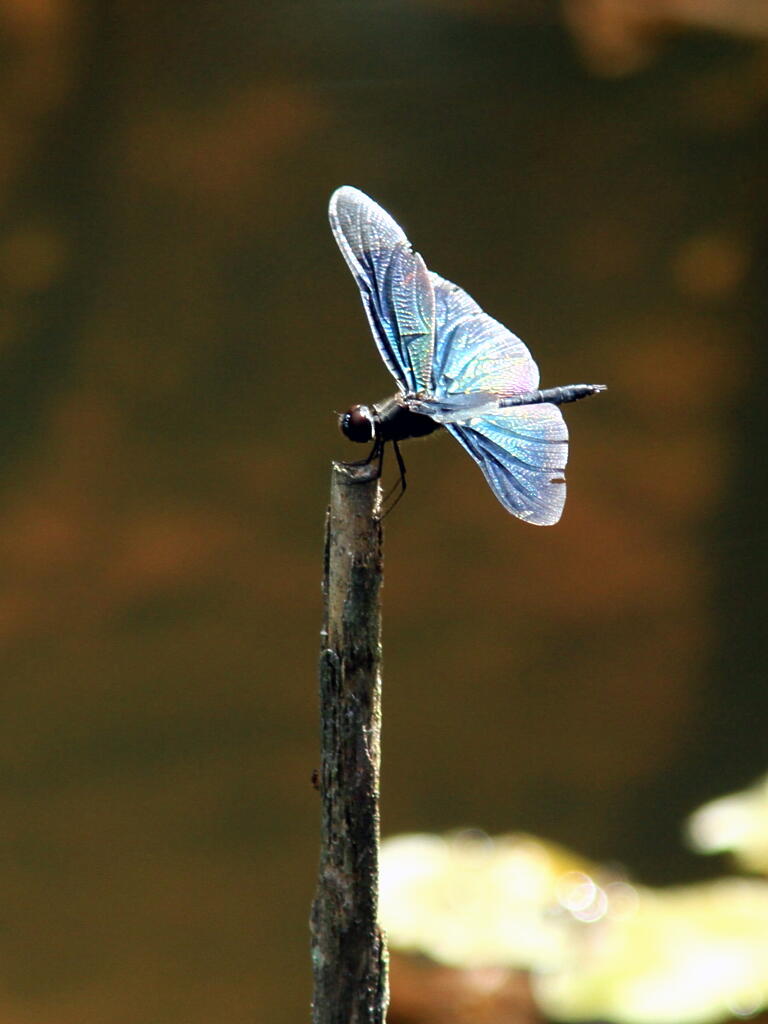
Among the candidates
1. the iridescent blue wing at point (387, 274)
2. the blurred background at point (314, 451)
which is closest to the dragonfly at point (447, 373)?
the iridescent blue wing at point (387, 274)

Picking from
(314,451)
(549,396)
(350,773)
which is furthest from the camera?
(314,451)

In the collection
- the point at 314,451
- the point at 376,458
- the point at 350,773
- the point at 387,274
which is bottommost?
the point at 350,773

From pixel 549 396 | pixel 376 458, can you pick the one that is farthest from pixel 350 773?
pixel 549 396

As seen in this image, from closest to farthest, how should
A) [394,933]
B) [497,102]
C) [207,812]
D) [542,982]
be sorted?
[542,982], [394,933], [207,812], [497,102]

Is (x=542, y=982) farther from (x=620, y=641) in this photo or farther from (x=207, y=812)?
(x=620, y=641)

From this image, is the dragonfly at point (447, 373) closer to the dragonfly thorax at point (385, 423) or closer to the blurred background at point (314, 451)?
the dragonfly thorax at point (385, 423)

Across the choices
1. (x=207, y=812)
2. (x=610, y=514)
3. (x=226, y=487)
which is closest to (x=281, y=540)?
(x=226, y=487)

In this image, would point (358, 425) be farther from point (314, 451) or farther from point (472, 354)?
point (314, 451)
